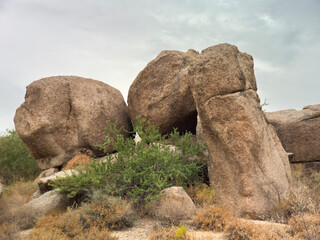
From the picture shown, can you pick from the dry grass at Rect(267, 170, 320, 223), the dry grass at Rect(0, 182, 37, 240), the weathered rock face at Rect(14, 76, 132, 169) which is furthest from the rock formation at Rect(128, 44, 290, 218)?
the weathered rock face at Rect(14, 76, 132, 169)

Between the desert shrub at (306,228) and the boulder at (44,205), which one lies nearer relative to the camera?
the desert shrub at (306,228)

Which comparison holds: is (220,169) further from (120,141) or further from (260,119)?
(120,141)

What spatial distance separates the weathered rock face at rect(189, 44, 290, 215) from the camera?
7078mm

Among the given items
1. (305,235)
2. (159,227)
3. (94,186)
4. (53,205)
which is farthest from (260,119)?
(53,205)

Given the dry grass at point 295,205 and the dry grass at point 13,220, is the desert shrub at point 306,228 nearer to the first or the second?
the dry grass at point 295,205

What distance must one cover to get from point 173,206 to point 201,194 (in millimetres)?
1308

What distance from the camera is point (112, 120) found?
12.0m

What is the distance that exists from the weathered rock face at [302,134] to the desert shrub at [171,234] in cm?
826

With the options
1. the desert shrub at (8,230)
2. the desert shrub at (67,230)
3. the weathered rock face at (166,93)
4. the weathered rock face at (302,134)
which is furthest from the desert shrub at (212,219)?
the weathered rock face at (302,134)

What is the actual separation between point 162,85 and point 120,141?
10.0ft

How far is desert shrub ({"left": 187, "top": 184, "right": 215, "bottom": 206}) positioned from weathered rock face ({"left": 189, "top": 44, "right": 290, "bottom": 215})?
219 millimetres

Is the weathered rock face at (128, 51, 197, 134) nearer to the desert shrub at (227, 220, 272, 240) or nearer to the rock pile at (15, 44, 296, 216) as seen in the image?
the rock pile at (15, 44, 296, 216)

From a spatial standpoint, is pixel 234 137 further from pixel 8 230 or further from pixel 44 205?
pixel 8 230

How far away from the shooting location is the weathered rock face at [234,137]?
7.08 metres
